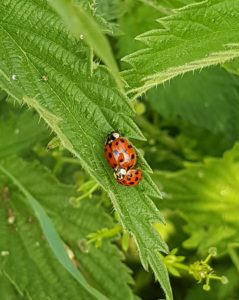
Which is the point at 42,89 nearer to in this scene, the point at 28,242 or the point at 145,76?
the point at 145,76

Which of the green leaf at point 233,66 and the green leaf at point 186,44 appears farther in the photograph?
the green leaf at point 233,66

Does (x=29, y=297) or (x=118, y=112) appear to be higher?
(x=118, y=112)

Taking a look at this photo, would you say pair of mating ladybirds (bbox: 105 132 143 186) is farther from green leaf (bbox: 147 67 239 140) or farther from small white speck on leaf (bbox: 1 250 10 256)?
green leaf (bbox: 147 67 239 140)

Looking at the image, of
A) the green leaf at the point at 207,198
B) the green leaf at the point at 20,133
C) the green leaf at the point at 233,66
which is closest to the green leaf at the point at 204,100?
the green leaf at the point at 207,198

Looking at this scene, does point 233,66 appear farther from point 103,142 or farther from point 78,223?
point 78,223

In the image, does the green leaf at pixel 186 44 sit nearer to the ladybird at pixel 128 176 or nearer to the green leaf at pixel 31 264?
the ladybird at pixel 128 176

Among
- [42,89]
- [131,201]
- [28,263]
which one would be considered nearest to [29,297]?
[28,263]

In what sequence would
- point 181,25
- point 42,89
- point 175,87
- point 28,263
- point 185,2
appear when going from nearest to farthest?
1. point 42,89
2. point 181,25
3. point 185,2
4. point 28,263
5. point 175,87

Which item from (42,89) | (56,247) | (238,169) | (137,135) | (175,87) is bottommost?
(238,169)
